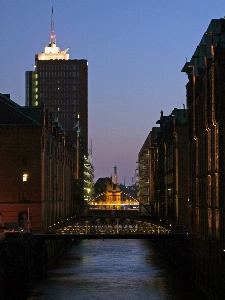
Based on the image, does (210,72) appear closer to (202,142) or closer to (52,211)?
(202,142)

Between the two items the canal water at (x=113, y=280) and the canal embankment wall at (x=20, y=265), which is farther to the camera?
the canal water at (x=113, y=280)

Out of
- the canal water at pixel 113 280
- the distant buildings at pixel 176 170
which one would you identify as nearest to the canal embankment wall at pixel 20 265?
the canal water at pixel 113 280

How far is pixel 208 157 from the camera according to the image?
59.2 m

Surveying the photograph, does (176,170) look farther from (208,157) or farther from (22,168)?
(208,157)

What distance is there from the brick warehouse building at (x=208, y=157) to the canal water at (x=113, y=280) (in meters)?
3.40

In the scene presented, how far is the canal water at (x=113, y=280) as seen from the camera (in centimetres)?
6012

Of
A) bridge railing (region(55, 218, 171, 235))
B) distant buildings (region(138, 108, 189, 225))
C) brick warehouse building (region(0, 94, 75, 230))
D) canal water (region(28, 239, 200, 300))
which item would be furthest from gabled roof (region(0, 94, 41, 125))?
distant buildings (region(138, 108, 189, 225))

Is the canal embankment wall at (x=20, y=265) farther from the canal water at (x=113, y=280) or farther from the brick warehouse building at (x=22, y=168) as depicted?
the brick warehouse building at (x=22, y=168)

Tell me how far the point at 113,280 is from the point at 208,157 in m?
17.5

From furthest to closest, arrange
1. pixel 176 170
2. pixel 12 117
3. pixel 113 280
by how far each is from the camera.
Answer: pixel 176 170 < pixel 12 117 < pixel 113 280

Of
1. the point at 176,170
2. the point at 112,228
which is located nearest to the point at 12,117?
the point at 112,228

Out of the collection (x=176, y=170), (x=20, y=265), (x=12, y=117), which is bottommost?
(x=20, y=265)

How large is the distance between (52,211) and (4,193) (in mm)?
15471

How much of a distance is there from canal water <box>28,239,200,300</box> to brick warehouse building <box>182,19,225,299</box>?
11.2 feet
